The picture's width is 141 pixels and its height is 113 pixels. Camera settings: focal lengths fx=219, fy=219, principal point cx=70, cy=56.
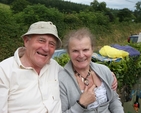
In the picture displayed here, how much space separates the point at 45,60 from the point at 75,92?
450 mm

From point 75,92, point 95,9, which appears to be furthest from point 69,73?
point 95,9

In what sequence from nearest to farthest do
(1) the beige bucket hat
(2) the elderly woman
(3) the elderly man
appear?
(3) the elderly man → (1) the beige bucket hat → (2) the elderly woman

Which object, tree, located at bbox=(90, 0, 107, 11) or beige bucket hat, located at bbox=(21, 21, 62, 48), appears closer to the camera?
beige bucket hat, located at bbox=(21, 21, 62, 48)

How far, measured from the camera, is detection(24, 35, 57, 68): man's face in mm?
2104

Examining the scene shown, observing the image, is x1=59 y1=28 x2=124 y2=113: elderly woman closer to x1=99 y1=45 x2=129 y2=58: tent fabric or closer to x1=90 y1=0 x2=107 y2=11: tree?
x1=99 y1=45 x2=129 y2=58: tent fabric

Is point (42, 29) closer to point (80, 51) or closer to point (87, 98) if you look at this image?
point (80, 51)

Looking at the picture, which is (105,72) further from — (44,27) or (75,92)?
(44,27)

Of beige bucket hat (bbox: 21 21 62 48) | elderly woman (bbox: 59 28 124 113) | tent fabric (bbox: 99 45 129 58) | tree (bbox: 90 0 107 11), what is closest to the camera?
beige bucket hat (bbox: 21 21 62 48)

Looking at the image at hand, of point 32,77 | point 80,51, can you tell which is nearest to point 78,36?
point 80,51

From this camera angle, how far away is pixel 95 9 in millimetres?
28469

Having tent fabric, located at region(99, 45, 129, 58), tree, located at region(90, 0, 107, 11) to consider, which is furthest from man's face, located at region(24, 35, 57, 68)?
tree, located at region(90, 0, 107, 11)

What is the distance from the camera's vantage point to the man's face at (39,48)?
210 cm

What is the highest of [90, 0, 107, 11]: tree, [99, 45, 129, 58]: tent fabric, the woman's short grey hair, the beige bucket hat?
[90, 0, 107, 11]: tree

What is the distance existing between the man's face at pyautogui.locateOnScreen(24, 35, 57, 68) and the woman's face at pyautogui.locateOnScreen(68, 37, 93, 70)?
229 mm
